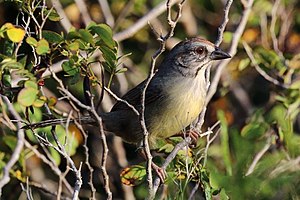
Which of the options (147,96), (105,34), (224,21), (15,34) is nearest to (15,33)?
(15,34)

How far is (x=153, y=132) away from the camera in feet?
18.9

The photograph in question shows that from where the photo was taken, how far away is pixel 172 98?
575cm

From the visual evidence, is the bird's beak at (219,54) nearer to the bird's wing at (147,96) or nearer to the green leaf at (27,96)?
the bird's wing at (147,96)

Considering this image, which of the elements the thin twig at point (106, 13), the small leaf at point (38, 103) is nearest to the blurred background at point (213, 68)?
the thin twig at point (106, 13)

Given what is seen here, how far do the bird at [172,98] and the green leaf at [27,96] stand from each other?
66.9 inches

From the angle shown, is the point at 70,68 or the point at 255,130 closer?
the point at 70,68

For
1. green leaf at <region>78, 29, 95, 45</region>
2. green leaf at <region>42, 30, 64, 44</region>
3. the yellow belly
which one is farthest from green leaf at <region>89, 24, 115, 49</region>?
the yellow belly

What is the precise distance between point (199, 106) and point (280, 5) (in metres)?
2.46

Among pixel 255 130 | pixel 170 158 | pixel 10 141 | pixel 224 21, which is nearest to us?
pixel 170 158

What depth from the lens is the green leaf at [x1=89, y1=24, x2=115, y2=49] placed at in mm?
4207

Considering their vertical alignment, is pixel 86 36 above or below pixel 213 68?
above

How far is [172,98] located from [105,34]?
1626 mm

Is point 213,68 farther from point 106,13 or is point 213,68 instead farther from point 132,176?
point 132,176

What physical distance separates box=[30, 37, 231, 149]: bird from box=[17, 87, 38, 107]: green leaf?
1.70m
